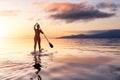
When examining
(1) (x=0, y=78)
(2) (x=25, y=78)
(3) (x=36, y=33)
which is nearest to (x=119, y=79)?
(2) (x=25, y=78)

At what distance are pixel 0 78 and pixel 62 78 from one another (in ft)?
9.83

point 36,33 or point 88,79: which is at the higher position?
point 36,33

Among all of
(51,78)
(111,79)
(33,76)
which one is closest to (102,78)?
(111,79)

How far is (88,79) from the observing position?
12.6 meters

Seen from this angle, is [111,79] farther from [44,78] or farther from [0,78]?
[0,78]

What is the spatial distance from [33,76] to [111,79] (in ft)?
12.6

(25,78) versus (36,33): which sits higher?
(36,33)

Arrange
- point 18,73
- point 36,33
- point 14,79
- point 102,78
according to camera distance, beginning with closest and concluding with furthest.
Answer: point 14,79 < point 102,78 < point 18,73 < point 36,33

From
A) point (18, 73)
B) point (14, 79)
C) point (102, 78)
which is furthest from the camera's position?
point (18, 73)

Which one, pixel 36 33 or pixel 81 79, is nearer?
pixel 81 79

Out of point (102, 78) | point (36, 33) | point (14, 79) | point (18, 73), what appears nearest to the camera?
point (14, 79)

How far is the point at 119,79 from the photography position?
12.7 metres

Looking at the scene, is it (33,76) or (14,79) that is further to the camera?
(33,76)

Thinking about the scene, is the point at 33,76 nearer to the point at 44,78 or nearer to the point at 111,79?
the point at 44,78
